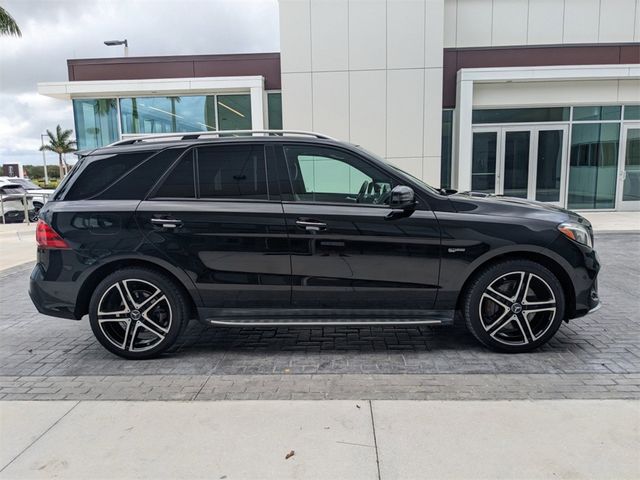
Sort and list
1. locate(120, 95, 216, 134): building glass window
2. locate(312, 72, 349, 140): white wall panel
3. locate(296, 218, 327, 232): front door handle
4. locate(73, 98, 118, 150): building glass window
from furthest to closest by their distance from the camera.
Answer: locate(73, 98, 118, 150): building glass window → locate(120, 95, 216, 134): building glass window → locate(312, 72, 349, 140): white wall panel → locate(296, 218, 327, 232): front door handle

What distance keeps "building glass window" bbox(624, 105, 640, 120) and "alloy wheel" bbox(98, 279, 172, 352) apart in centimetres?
1513

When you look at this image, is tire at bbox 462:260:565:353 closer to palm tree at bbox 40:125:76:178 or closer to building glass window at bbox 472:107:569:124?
building glass window at bbox 472:107:569:124

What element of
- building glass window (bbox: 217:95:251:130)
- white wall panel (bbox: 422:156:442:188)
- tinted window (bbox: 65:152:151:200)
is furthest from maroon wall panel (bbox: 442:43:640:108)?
tinted window (bbox: 65:152:151:200)

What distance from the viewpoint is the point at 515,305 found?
3.94 meters

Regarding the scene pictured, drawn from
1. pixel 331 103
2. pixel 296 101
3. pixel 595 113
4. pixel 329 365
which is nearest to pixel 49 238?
pixel 329 365

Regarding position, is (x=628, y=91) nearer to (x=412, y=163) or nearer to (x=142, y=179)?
(x=412, y=163)

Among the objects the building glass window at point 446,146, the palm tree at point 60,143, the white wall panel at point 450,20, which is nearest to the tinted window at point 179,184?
the building glass window at point 446,146

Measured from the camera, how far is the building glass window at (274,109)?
44.9 feet

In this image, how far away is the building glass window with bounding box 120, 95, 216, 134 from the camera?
13.8m

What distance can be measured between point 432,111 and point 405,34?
2109 mm

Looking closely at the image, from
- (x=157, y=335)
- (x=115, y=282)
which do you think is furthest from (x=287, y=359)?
(x=115, y=282)
